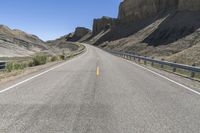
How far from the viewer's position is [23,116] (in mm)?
6684

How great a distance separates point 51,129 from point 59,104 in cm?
237

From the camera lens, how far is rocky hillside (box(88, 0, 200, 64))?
55219 mm

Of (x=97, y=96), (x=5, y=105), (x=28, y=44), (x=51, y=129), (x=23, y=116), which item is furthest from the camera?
(x=28, y=44)

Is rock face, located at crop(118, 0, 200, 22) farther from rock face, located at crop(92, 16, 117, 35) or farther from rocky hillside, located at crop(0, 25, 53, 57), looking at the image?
rocky hillside, located at crop(0, 25, 53, 57)

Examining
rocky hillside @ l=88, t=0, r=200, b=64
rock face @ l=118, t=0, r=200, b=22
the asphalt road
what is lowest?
the asphalt road

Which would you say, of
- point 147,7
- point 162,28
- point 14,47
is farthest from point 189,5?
point 14,47

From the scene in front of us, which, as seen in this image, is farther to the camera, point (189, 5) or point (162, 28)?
point (189, 5)

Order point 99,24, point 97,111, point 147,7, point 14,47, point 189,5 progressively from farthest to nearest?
point 99,24 < point 147,7 < point 189,5 < point 14,47 < point 97,111

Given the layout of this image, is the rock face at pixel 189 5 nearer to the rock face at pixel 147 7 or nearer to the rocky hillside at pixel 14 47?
the rock face at pixel 147 7

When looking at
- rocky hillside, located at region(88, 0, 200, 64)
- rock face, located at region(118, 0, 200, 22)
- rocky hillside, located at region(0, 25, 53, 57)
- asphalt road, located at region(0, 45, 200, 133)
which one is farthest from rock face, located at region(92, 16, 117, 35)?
asphalt road, located at region(0, 45, 200, 133)

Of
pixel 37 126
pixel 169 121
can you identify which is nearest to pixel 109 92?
pixel 169 121

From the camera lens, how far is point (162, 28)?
74.4 metres

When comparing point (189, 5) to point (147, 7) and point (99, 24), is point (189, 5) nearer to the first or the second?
point (147, 7)

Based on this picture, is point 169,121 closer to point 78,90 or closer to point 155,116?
point 155,116
